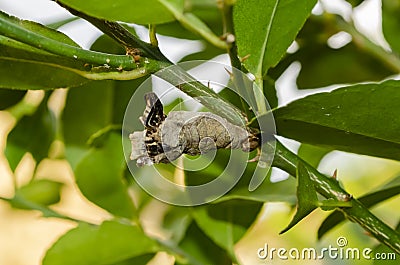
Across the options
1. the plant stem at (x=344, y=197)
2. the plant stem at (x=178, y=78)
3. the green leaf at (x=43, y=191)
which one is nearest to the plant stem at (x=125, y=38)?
the plant stem at (x=178, y=78)

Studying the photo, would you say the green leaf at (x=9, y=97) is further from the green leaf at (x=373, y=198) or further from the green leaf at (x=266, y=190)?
the green leaf at (x=373, y=198)

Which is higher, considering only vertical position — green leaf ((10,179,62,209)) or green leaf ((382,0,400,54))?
green leaf ((382,0,400,54))

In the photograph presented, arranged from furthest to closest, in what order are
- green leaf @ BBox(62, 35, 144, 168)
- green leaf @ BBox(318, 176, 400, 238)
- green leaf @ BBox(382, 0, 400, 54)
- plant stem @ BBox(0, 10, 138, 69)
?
green leaf @ BBox(382, 0, 400, 54)
green leaf @ BBox(62, 35, 144, 168)
green leaf @ BBox(318, 176, 400, 238)
plant stem @ BBox(0, 10, 138, 69)

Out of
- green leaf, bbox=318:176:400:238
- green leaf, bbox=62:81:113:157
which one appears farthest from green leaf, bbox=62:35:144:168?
green leaf, bbox=318:176:400:238

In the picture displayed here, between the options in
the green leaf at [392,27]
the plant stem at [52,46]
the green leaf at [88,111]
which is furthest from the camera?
the green leaf at [392,27]

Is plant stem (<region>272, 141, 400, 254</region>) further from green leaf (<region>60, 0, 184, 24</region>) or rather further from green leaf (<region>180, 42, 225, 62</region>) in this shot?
green leaf (<region>180, 42, 225, 62</region>)

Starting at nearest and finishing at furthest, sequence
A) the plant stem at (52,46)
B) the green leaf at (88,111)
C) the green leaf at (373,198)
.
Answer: the plant stem at (52,46) → the green leaf at (373,198) → the green leaf at (88,111)

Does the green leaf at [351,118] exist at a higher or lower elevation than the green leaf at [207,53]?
lower
